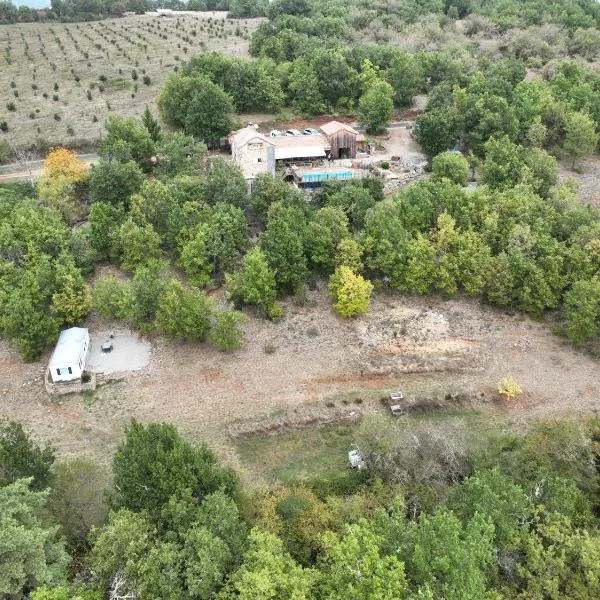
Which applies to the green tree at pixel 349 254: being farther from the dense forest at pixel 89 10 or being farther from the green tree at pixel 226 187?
the dense forest at pixel 89 10

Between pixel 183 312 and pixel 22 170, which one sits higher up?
pixel 22 170

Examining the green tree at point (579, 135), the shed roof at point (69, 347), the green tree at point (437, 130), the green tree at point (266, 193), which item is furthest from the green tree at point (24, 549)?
the green tree at point (579, 135)

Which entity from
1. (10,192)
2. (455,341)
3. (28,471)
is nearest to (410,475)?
(455,341)

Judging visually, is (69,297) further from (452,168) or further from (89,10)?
(89,10)

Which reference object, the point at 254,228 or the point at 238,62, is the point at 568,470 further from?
the point at 238,62

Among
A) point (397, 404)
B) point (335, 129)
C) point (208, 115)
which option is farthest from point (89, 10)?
point (397, 404)

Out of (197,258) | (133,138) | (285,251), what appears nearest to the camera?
(285,251)
